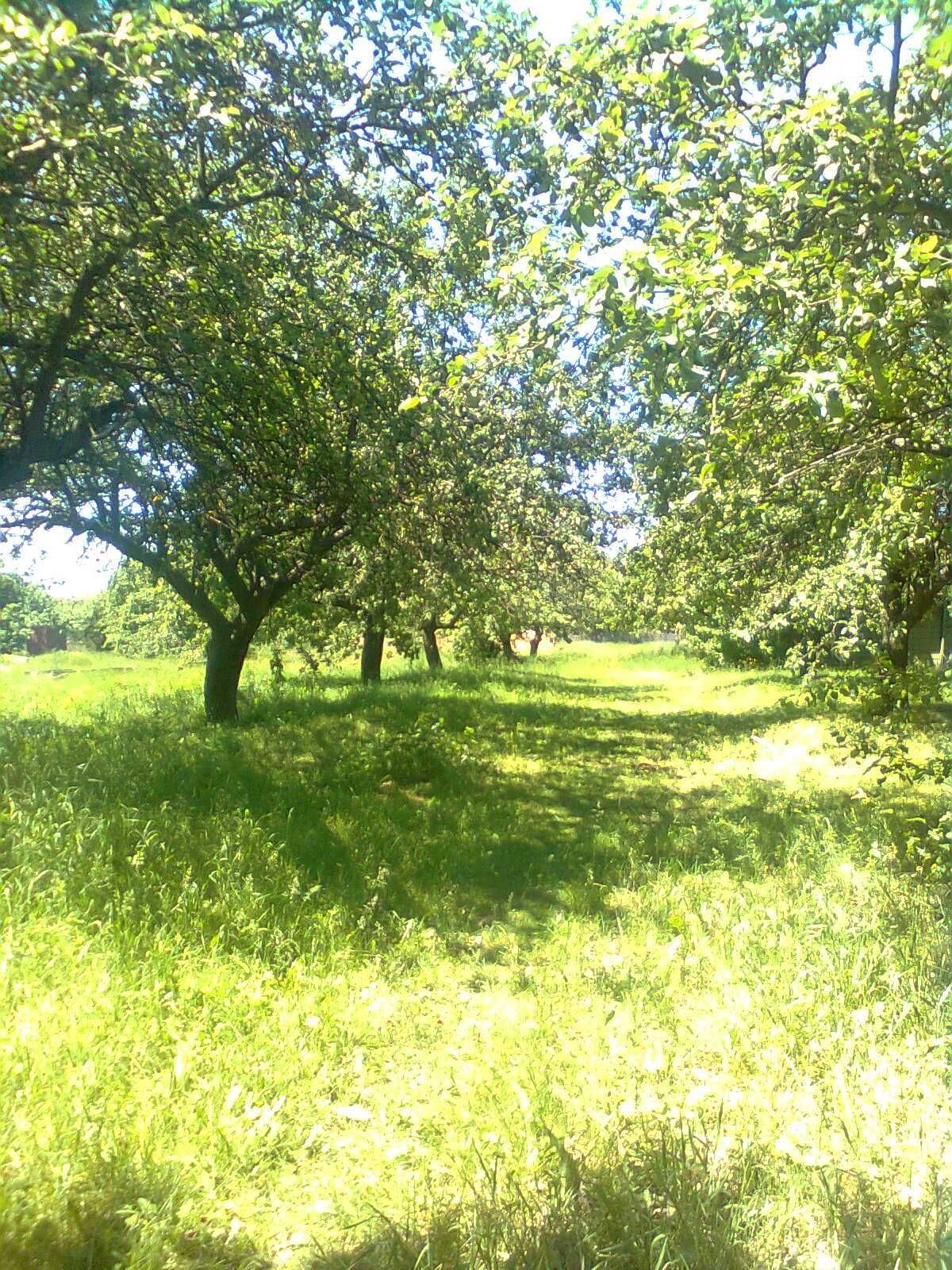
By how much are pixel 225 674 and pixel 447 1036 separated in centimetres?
1038

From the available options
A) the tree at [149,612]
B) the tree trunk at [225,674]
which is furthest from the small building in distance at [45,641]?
the tree trunk at [225,674]

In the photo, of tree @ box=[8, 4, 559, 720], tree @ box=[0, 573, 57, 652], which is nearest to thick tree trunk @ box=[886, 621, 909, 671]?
tree @ box=[8, 4, 559, 720]

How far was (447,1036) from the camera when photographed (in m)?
4.36

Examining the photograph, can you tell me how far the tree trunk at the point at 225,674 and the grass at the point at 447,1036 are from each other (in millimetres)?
5048

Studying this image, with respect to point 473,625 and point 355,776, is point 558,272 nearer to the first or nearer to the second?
point 355,776

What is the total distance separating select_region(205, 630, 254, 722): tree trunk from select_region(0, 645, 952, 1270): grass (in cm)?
505

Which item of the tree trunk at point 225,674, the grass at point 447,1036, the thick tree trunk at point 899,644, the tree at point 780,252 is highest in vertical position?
the tree at point 780,252

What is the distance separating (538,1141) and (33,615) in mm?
33173

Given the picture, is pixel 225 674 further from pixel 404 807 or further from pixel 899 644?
pixel 899 644

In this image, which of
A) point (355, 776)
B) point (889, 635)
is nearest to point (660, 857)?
point (355, 776)

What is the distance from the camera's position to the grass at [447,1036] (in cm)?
277

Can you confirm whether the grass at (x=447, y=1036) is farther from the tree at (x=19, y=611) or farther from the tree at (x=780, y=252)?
the tree at (x=19, y=611)

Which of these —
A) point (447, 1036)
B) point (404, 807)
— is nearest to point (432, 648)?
point (404, 807)

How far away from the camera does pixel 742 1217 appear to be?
276cm
